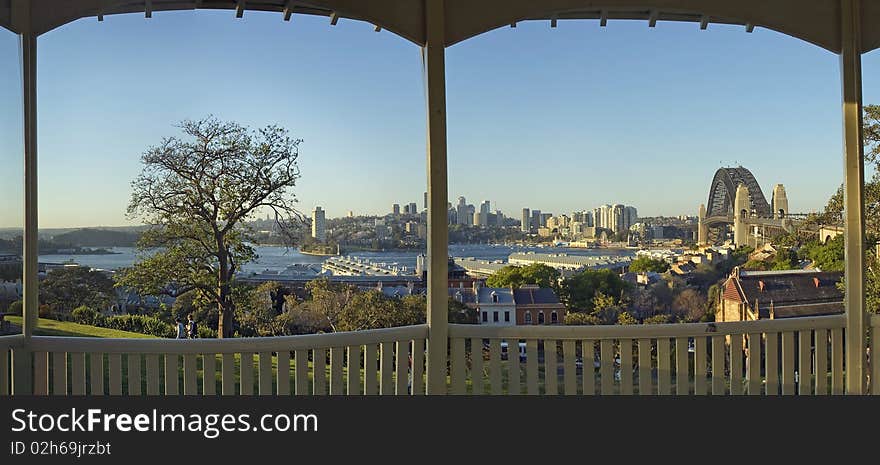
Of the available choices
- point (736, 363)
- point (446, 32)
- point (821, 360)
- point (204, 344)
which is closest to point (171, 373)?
point (204, 344)

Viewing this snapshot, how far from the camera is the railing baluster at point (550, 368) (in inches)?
Answer: 141

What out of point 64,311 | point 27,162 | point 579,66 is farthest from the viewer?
point 579,66

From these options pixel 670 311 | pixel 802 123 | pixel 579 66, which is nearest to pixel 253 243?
pixel 579 66

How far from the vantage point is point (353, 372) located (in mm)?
3492

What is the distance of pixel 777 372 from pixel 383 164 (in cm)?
243

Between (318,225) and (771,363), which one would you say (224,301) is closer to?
(318,225)

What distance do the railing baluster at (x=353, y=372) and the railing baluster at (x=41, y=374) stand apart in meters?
1.43

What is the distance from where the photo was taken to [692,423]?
3127 millimetres

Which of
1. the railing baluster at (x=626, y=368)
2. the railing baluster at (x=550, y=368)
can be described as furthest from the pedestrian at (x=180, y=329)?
the railing baluster at (x=626, y=368)

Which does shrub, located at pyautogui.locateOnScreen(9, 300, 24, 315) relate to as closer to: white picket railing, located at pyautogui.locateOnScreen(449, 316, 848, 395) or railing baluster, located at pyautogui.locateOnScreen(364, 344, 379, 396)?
railing baluster, located at pyautogui.locateOnScreen(364, 344, 379, 396)

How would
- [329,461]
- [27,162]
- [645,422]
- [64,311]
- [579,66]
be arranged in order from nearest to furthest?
A: 1. [329,461]
2. [645,422]
3. [27,162]
4. [64,311]
5. [579,66]

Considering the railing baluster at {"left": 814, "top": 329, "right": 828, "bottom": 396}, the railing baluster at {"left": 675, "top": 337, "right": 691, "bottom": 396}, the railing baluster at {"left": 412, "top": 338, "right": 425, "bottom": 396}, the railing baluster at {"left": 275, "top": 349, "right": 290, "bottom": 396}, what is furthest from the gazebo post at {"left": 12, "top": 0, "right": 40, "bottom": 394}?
the railing baluster at {"left": 814, "top": 329, "right": 828, "bottom": 396}

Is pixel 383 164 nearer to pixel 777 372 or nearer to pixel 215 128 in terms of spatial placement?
pixel 215 128

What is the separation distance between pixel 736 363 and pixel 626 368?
62 centimetres
